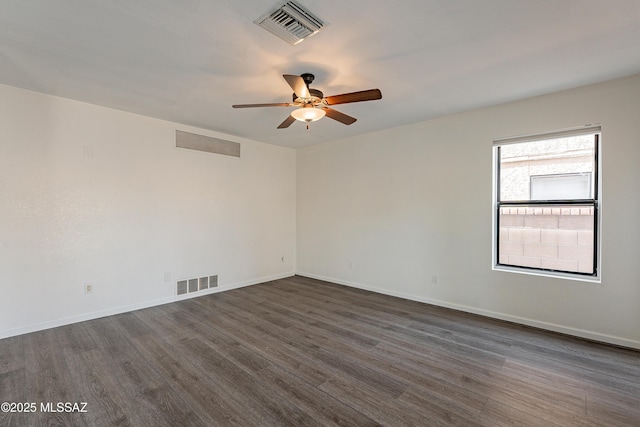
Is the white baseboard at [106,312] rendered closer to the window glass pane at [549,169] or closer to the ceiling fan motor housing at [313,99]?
the ceiling fan motor housing at [313,99]

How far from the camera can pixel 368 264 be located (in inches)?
194

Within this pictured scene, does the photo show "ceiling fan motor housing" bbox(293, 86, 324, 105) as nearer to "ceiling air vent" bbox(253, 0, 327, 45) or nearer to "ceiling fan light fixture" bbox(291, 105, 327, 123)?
"ceiling fan light fixture" bbox(291, 105, 327, 123)

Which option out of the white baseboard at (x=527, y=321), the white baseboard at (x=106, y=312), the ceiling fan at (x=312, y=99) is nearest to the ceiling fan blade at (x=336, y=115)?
the ceiling fan at (x=312, y=99)

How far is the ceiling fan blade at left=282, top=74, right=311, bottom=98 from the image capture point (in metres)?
2.23

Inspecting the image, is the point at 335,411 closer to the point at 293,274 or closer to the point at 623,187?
the point at 623,187

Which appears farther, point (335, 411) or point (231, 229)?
point (231, 229)

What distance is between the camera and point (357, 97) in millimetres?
2502

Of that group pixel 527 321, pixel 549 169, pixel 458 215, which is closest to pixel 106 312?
pixel 458 215

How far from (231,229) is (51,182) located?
2415 mm

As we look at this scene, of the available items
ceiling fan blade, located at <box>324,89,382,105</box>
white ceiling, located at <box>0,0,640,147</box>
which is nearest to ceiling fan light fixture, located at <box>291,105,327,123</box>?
ceiling fan blade, located at <box>324,89,382,105</box>

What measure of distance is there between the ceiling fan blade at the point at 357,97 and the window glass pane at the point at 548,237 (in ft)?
8.16

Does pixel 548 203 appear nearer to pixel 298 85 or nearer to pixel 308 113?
pixel 308 113

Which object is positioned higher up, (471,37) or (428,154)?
(471,37)

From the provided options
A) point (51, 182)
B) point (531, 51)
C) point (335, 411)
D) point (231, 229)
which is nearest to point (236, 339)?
point (335, 411)
